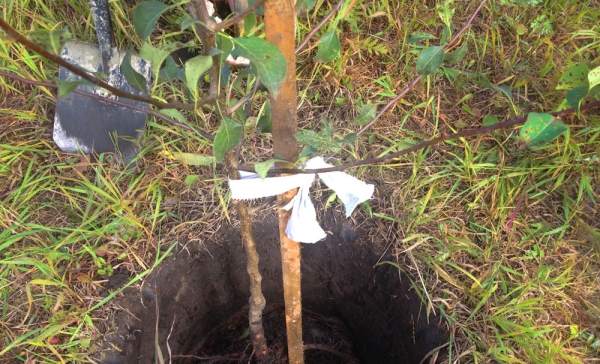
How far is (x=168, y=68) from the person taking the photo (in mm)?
839

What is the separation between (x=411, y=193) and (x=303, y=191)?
2.02ft

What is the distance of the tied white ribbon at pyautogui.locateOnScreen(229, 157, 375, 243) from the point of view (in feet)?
3.15

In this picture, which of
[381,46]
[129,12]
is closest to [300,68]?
[381,46]

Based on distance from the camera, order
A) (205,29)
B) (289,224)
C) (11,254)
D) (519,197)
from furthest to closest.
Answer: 1. (519,197)
2. (11,254)
3. (289,224)
4. (205,29)

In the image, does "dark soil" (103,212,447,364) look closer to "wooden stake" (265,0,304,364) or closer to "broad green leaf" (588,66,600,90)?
"wooden stake" (265,0,304,364)

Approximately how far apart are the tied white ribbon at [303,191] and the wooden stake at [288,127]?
4 cm

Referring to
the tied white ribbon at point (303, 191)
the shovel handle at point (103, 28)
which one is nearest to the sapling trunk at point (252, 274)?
the tied white ribbon at point (303, 191)

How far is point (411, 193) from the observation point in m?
1.48

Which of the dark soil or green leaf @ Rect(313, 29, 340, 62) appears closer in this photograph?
green leaf @ Rect(313, 29, 340, 62)

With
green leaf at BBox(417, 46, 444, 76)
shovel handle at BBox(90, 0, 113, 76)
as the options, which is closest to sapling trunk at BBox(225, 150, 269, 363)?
green leaf at BBox(417, 46, 444, 76)

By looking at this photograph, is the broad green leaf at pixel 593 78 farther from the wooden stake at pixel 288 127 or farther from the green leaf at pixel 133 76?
the green leaf at pixel 133 76

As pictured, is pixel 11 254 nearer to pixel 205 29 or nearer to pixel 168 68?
pixel 168 68

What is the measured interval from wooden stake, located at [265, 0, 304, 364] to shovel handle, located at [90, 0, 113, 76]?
1056 mm

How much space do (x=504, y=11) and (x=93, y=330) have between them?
6.20 feet
